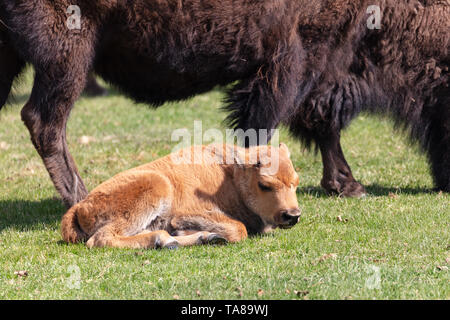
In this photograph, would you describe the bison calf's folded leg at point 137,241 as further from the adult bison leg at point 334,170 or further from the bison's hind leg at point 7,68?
the adult bison leg at point 334,170

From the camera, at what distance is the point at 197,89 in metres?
6.43

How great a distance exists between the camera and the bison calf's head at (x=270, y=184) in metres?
4.93

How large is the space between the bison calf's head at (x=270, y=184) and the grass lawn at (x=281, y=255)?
0.86 feet

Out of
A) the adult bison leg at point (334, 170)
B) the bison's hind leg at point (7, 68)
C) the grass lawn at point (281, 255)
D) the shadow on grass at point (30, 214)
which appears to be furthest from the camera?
the adult bison leg at point (334, 170)

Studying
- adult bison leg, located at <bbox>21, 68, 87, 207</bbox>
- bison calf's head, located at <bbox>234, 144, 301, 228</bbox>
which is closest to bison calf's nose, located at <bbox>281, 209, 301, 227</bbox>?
bison calf's head, located at <bbox>234, 144, 301, 228</bbox>

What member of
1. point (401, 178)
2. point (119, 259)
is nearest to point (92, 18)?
point (119, 259)

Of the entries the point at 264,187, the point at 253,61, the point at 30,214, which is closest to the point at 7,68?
the point at 30,214

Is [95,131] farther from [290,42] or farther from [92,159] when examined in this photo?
[290,42]

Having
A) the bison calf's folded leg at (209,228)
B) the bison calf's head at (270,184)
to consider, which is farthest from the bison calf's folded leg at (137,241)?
the bison calf's head at (270,184)

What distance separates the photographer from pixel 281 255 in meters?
4.90

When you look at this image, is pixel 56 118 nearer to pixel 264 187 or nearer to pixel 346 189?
pixel 264 187

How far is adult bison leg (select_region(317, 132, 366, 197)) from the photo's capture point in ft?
23.0
